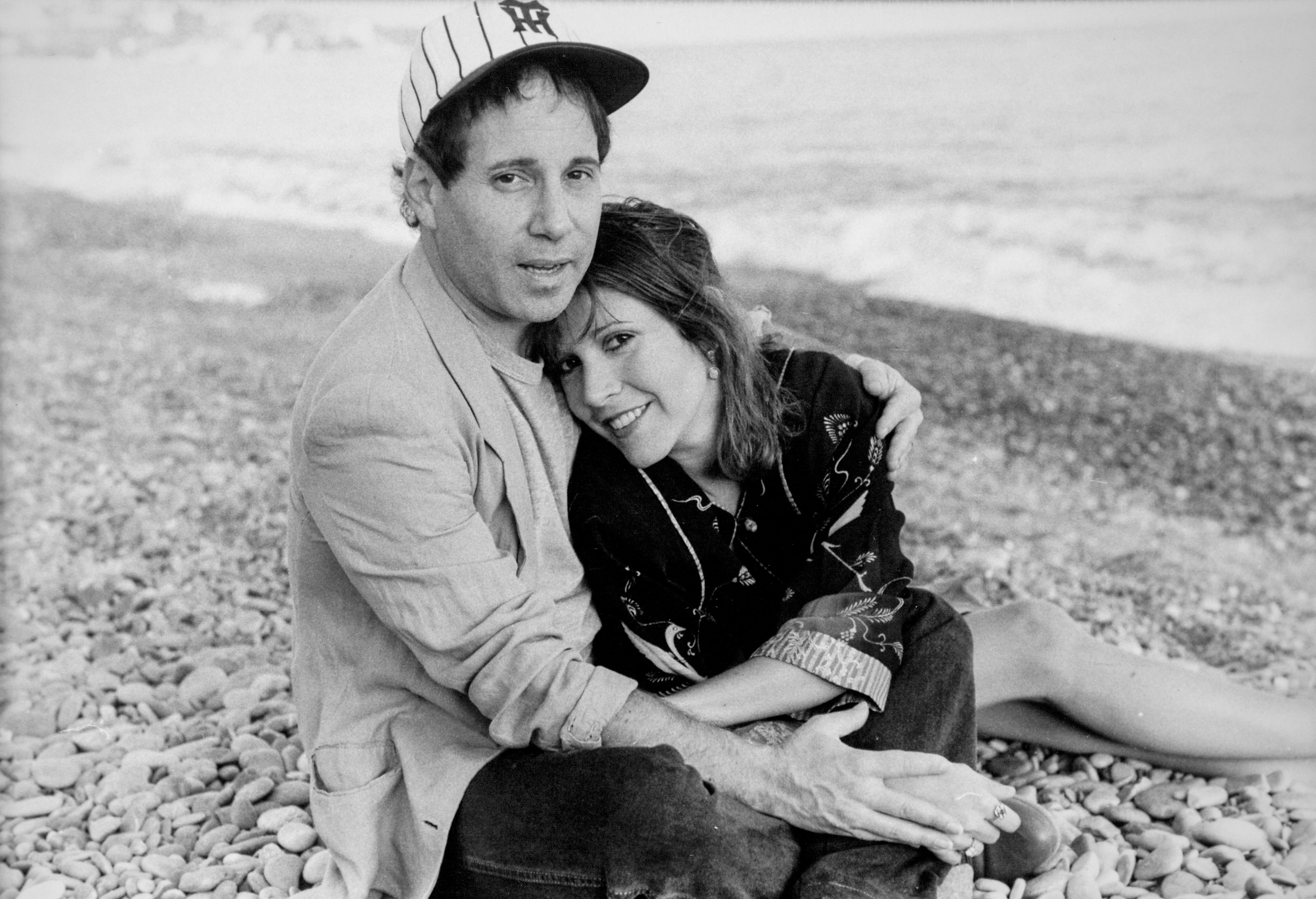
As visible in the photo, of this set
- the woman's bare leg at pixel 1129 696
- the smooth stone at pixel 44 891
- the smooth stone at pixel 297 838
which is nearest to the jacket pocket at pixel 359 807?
the smooth stone at pixel 297 838

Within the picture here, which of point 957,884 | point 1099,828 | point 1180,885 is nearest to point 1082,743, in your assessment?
point 1099,828

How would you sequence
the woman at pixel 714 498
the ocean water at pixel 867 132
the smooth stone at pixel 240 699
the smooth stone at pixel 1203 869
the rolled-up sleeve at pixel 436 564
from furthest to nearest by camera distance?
the ocean water at pixel 867 132 → the smooth stone at pixel 240 699 → the smooth stone at pixel 1203 869 → the woman at pixel 714 498 → the rolled-up sleeve at pixel 436 564

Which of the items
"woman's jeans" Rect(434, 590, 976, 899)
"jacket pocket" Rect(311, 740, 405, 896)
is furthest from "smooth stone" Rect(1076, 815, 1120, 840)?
"jacket pocket" Rect(311, 740, 405, 896)

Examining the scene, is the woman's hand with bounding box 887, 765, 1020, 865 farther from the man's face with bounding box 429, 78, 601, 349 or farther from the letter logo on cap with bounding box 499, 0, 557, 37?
the letter logo on cap with bounding box 499, 0, 557, 37

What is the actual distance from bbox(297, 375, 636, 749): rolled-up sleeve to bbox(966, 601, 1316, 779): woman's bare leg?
4.22 ft

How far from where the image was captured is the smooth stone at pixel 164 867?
3238mm

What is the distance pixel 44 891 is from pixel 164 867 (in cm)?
28

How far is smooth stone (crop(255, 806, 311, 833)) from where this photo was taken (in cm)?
338

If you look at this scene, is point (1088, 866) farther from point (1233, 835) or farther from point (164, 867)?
point (164, 867)

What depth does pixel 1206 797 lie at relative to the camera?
3.41 meters

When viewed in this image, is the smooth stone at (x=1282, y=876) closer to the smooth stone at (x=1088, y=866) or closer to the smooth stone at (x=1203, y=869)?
the smooth stone at (x=1203, y=869)

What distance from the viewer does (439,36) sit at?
2564mm

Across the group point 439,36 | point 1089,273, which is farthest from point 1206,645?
point 1089,273

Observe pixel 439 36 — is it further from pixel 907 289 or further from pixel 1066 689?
pixel 907 289
